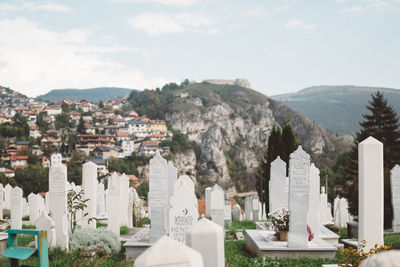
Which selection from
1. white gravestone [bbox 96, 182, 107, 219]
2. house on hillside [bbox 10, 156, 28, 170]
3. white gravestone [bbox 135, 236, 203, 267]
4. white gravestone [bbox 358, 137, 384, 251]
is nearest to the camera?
white gravestone [bbox 135, 236, 203, 267]

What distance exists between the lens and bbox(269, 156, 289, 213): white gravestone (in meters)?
12.5

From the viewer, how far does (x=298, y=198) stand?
30.9 feet

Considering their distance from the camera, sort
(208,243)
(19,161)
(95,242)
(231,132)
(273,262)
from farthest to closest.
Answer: (231,132) → (19,161) → (95,242) → (273,262) → (208,243)

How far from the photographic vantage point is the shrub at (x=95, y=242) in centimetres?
944

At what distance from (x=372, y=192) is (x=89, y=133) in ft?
388

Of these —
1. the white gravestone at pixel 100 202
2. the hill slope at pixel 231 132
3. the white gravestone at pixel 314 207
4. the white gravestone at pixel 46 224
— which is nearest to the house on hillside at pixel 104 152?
the hill slope at pixel 231 132

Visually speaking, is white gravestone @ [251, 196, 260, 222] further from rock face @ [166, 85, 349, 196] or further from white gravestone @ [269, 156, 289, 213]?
rock face @ [166, 85, 349, 196]

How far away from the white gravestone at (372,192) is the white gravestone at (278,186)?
172 inches

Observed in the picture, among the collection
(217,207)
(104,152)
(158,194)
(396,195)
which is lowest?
(104,152)

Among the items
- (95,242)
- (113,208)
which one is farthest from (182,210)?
(113,208)

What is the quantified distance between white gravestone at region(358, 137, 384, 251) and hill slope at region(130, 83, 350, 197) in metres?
101

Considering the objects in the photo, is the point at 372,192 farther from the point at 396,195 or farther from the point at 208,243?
the point at 396,195

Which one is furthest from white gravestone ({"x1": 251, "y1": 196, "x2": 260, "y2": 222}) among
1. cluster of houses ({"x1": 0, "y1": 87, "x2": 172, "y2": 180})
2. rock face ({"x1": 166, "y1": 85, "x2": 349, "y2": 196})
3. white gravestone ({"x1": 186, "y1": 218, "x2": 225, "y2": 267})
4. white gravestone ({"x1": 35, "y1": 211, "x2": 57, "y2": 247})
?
rock face ({"x1": 166, "y1": 85, "x2": 349, "y2": 196})

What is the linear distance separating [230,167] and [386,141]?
95.2m
